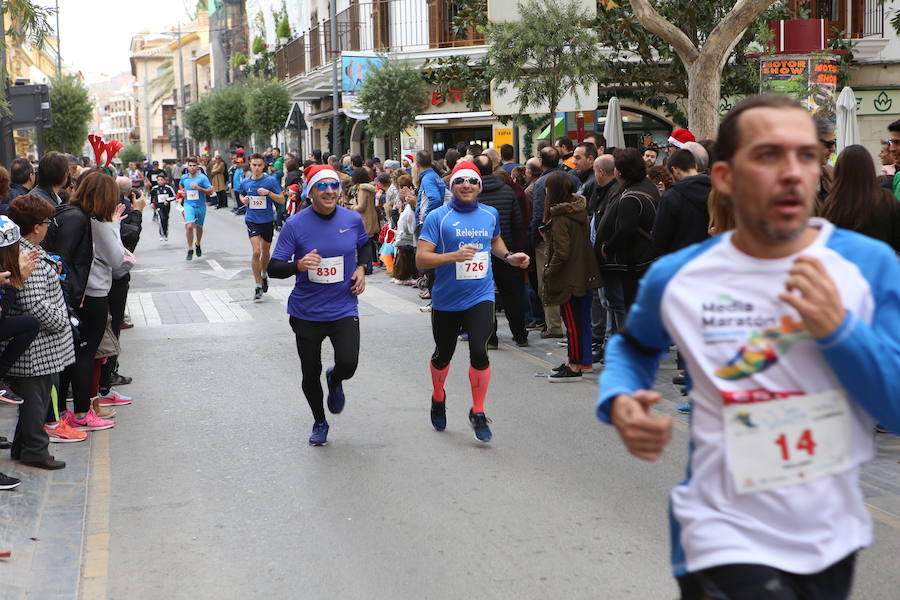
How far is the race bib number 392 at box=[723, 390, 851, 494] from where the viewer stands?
2.55m

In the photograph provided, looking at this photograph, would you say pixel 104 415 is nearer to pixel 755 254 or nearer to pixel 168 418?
pixel 168 418

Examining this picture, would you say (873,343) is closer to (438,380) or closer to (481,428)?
(481,428)

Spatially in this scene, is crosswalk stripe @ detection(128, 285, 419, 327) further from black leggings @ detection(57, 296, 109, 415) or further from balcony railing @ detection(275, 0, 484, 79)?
balcony railing @ detection(275, 0, 484, 79)

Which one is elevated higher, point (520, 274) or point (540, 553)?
point (520, 274)

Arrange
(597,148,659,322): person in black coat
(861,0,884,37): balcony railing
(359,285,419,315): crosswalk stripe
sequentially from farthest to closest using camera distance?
(861,0,884,37): balcony railing, (359,285,419,315): crosswalk stripe, (597,148,659,322): person in black coat

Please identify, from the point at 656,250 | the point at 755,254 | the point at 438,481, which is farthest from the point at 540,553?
the point at 656,250

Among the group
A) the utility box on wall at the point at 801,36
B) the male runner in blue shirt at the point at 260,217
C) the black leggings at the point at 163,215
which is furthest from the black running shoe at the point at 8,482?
the black leggings at the point at 163,215

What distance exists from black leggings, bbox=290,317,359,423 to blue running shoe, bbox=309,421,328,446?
148 millimetres

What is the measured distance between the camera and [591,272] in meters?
10.1

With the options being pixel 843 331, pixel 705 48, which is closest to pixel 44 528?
pixel 843 331

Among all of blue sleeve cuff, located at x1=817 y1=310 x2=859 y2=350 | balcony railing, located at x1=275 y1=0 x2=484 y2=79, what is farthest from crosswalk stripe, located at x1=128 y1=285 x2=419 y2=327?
balcony railing, located at x1=275 y1=0 x2=484 y2=79

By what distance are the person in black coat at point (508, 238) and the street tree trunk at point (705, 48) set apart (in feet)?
11.6

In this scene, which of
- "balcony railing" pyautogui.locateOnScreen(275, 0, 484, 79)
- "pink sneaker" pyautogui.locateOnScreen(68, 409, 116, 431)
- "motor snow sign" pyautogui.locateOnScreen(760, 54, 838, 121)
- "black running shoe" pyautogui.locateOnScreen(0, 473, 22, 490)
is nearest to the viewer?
"black running shoe" pyautogui.locateOnScreen(0, 473, 22, 490)

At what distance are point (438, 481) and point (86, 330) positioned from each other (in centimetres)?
308
